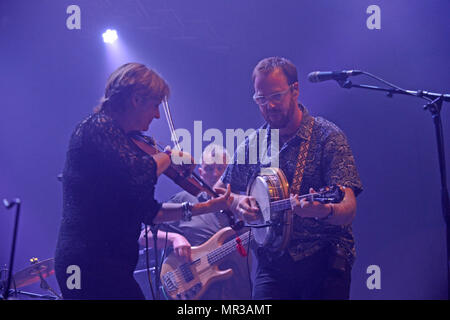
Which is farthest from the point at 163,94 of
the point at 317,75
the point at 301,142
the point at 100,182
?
the point at 317,75

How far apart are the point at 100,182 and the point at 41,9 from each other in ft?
13.1

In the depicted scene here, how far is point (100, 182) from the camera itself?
2201mm

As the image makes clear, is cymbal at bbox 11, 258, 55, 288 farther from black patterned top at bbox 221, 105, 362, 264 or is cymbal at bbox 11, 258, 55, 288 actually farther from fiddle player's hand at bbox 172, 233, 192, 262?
black patterned top at bbox 221, 105, 362, 264

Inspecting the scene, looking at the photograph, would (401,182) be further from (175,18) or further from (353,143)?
(175,18)

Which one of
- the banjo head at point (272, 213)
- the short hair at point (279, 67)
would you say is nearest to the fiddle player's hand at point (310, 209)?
the banjo head at point (272, 213)

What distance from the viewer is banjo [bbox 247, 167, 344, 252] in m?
2.53

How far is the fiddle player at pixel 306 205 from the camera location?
257cm

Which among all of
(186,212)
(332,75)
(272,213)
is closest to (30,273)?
(186,212)

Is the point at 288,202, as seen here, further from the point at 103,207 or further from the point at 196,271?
the point at 196,271

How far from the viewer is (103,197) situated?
2188mm

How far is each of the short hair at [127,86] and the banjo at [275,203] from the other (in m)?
0.87

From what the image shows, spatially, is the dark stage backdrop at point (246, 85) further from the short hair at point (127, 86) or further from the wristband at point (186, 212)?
the short hair at point (127, 86)

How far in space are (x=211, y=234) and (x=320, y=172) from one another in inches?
71.4
